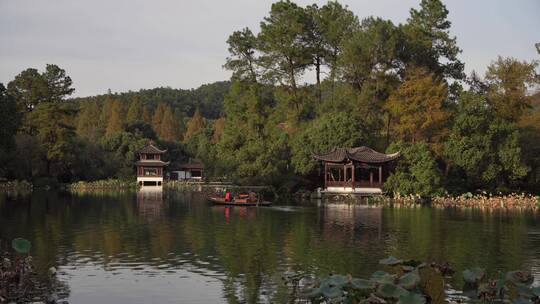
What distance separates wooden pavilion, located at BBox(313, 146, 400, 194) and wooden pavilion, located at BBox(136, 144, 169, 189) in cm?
3059

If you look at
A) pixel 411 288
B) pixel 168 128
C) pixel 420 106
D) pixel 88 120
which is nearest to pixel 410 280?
pixel 411 288

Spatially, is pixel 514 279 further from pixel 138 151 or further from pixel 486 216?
pixel 138 151

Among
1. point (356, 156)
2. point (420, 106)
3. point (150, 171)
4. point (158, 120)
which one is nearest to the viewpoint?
point (356, 156)

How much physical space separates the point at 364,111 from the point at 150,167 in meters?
32.5

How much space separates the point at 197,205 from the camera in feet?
140

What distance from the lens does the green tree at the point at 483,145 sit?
46.8 meters

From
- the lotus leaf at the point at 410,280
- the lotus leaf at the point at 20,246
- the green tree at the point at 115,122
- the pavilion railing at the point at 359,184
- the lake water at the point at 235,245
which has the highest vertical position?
the green tree at the point at 115,122

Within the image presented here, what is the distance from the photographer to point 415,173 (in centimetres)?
4675

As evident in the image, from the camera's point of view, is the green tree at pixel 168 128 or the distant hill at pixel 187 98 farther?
the distant hill at pixel 187 98

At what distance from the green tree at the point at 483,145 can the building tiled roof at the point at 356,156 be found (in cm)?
461

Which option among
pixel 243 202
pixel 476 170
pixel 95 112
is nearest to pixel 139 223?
pixel 243 202

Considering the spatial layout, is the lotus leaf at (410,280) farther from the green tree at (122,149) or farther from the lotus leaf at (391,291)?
the green tree at (122,149)

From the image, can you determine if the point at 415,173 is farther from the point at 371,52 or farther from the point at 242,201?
the point at 242,201

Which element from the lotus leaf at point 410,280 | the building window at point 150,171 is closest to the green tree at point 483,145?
the lotus leaf at point 410,280
